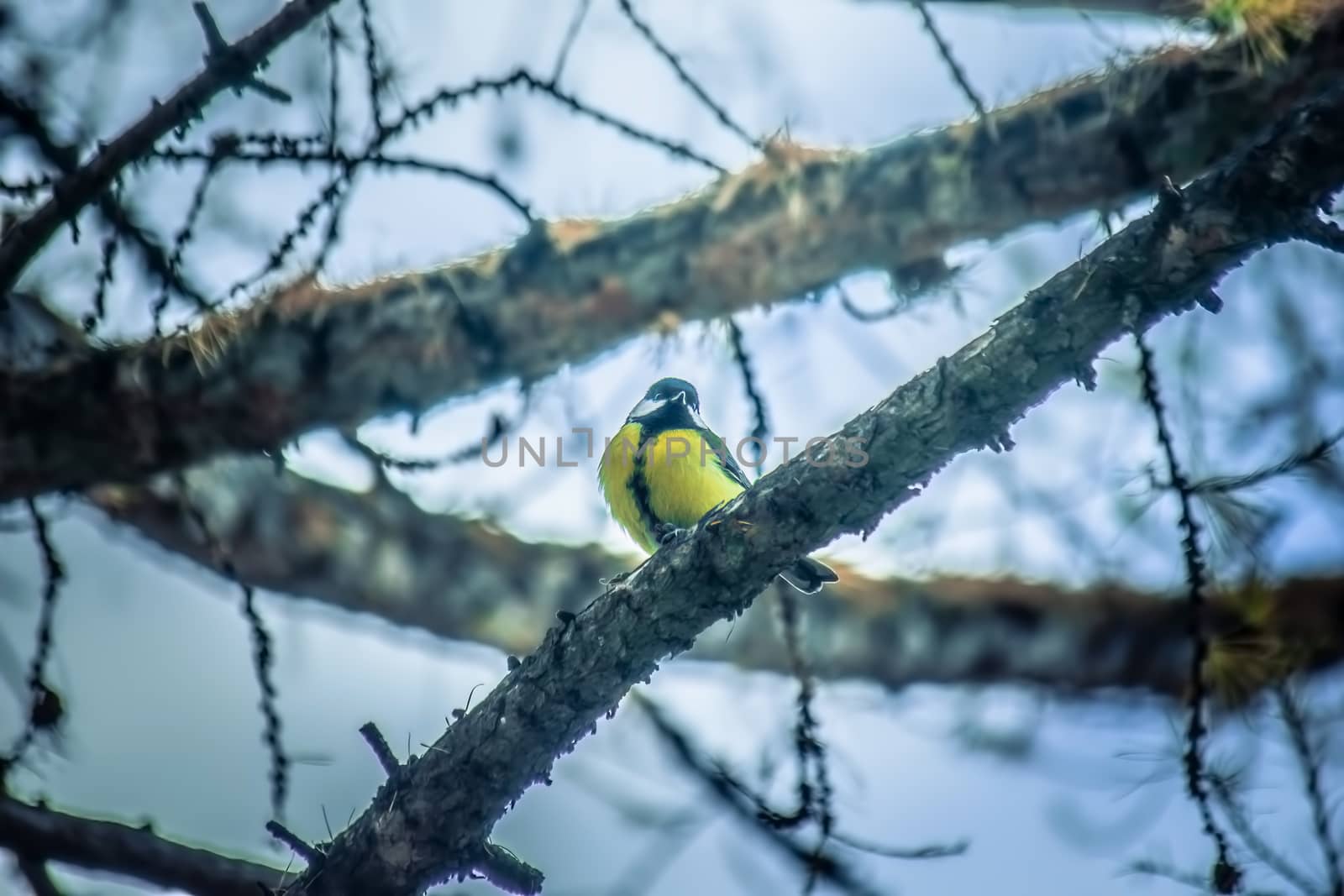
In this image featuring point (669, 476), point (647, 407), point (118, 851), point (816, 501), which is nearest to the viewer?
point (816, 501)

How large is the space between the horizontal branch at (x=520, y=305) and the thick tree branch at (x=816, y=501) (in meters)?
1.53

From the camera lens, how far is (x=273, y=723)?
8.67 feet

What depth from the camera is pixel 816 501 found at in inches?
80.6

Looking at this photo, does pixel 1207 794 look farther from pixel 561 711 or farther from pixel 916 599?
pixel 916 599

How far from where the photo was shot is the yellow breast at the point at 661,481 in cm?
378

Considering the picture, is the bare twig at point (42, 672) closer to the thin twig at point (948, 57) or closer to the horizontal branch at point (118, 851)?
the horizontal branch at point (118, 851)

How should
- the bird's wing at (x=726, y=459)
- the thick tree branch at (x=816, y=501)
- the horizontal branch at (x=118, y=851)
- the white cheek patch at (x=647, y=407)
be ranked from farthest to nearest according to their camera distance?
the white cheek patch at (x=647, y=407) → the bird's wing at (x=726, y=459) → the horizontal branch at (x=118, y=851) → the thick tree branch at (x=816, y=501)

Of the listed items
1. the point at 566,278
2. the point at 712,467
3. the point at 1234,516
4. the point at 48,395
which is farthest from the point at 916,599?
the point at 48,395

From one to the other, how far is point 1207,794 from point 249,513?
357cm

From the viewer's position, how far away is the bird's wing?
403 cm

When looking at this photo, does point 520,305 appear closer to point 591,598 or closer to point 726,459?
point 726,459

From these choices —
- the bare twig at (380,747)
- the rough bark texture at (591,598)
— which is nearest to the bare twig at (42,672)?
the bare twig at (380,747)

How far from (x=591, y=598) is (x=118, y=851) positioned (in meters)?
2.50

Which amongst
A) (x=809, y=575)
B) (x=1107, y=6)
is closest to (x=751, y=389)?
(x=809, y=575)
